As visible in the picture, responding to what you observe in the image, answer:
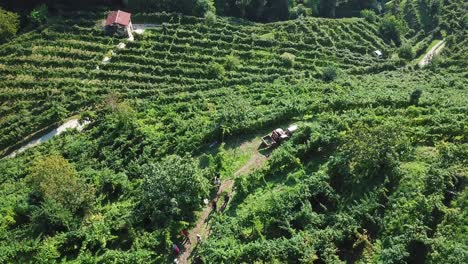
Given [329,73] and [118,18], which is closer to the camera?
[329,73]

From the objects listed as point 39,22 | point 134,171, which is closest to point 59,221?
point 134,171

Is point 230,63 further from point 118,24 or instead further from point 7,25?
point 7,25

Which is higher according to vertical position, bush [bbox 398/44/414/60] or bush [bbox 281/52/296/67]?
bush [bbox 398/44/414/60]

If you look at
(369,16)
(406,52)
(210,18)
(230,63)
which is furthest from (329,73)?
(369,16)

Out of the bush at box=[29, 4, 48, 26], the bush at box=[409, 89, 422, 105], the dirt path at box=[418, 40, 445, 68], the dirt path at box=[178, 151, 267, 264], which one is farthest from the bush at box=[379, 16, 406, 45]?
the bush at box=[29, 4, 48, 26]

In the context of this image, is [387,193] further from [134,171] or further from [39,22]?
[39,22]

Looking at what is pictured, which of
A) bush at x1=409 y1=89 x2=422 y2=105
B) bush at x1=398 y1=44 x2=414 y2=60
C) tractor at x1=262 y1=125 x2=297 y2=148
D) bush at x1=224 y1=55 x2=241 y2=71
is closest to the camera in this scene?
tractor at x1=262 y1=125 x2=297 y2=148

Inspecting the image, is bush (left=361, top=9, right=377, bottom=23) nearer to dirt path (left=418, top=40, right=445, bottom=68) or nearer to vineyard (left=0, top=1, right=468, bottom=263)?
vineyard (left=0, top=1, right=468, bottom=263)
